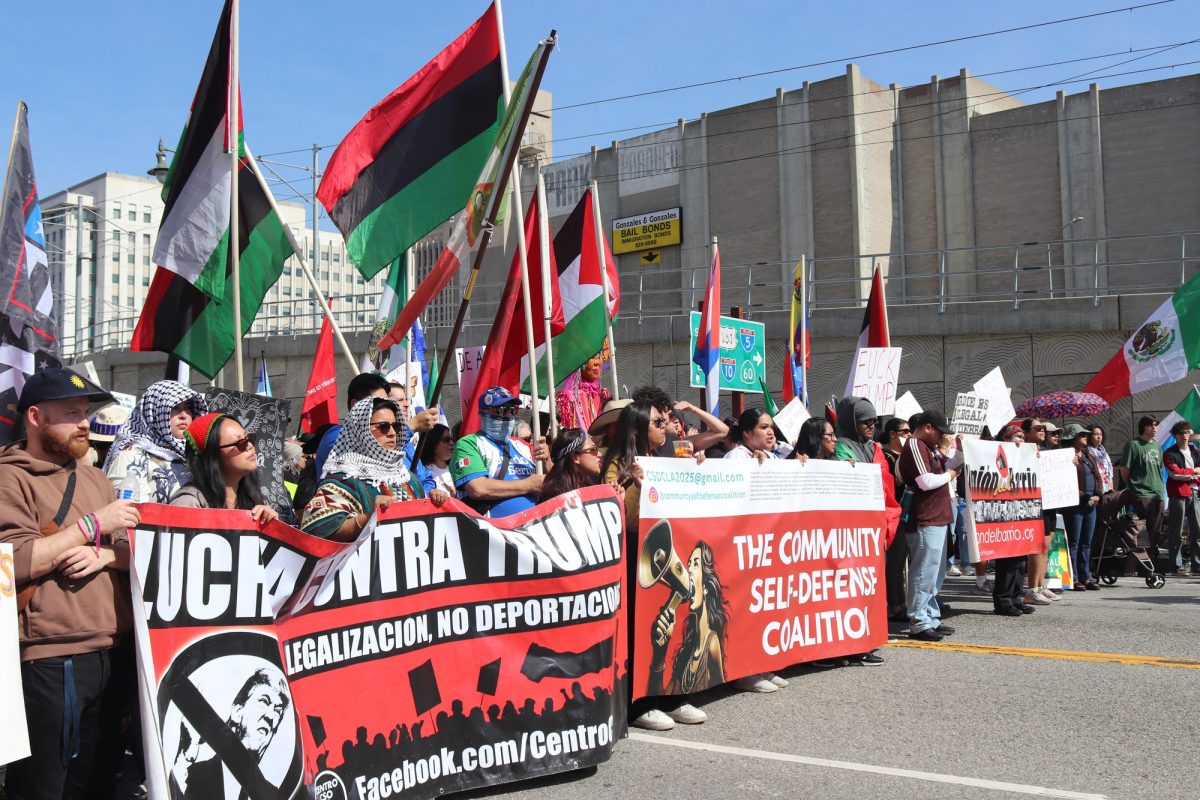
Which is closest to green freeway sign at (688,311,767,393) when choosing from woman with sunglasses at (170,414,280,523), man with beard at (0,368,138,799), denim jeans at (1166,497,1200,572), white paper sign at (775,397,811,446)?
white paper sign at (775,397,811,446)

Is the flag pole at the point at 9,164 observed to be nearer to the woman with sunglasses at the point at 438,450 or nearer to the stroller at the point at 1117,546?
the woman with sunglasses at the point at 438,450

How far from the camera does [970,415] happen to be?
13.0 metres

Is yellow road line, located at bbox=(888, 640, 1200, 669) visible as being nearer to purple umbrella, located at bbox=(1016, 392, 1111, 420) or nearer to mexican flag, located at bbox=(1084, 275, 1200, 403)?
mexican flag, located at bbox=(1084, 275, 1200, 403)

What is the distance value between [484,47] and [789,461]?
11.4 feet

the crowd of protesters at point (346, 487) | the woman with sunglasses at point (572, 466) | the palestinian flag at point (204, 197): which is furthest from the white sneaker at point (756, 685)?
the palestinian flag at point (204, 197)

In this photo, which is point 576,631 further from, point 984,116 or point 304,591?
point 984,116

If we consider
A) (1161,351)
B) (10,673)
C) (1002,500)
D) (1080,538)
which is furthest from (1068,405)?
(10,673)

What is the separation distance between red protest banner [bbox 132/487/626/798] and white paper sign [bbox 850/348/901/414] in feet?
26.8

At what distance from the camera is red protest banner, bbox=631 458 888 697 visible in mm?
6281

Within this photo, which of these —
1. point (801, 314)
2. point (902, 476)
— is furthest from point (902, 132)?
Result: point (902, 476)

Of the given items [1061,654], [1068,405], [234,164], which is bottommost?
[1061,654]

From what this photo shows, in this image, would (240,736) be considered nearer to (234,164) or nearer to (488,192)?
(488,192)

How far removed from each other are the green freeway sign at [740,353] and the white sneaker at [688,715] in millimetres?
7633

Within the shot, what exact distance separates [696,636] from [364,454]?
93.5 inches
